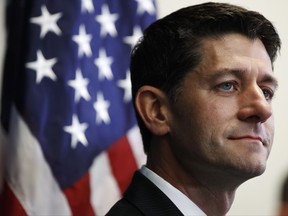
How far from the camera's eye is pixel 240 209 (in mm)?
2264

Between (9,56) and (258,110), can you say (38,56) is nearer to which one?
(9,56)

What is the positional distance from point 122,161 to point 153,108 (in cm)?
48

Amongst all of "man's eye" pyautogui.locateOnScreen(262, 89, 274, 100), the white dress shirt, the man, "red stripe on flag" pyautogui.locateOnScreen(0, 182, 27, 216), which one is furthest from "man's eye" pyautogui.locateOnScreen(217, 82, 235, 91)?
"red stripe on flag" pyautogui.locateOnScreen(0, 182, 27, 216)

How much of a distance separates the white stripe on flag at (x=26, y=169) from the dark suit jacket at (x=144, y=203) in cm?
50

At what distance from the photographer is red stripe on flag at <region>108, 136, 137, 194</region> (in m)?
1.89

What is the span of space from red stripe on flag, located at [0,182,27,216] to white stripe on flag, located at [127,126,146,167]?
408 millimetres

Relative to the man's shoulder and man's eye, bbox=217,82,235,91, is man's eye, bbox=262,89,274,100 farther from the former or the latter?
the man's shoulder

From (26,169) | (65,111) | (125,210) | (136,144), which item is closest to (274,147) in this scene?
(136,144)

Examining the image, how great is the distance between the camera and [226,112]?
1365 mm

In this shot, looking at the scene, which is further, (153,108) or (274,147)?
(274,147)

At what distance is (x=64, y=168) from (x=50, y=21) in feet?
1.53

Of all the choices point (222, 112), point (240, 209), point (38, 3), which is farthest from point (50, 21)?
point (240, 209)

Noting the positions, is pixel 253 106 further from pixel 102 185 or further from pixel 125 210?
pixel 102 185

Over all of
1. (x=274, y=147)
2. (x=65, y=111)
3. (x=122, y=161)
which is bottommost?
(x=274, y=147)
